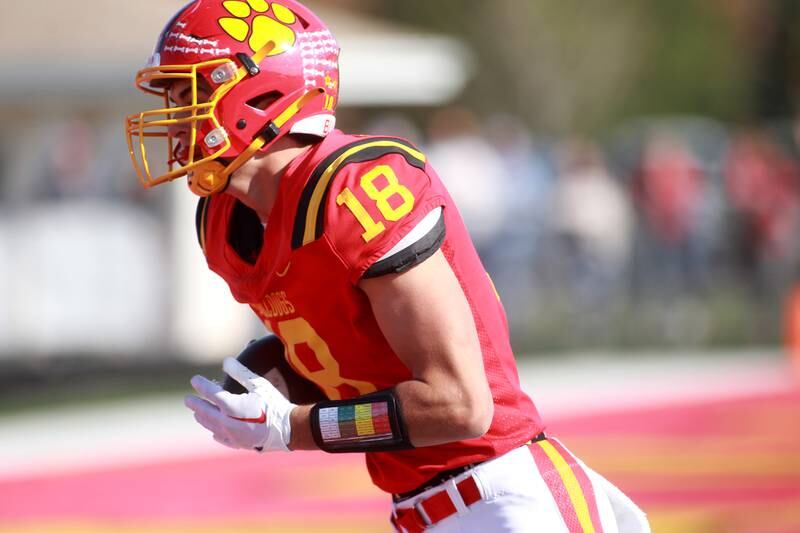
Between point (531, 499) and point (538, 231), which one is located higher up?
point (531, 499)

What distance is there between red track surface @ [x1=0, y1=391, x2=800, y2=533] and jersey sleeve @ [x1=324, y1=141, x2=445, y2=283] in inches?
148

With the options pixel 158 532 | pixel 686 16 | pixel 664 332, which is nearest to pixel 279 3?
pixel 158 532

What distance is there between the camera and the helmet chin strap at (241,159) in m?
3.26

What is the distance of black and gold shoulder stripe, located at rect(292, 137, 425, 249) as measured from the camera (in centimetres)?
300

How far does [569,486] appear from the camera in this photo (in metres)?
3.18

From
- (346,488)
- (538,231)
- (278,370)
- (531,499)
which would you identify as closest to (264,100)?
(278,370)

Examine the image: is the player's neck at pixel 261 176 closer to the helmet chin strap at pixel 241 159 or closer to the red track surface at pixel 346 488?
the helmet chin strap at pixel 241 159

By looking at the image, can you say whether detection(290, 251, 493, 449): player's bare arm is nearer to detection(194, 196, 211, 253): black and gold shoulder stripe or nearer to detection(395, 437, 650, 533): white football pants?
detection(395, 437, 650, 533): white football pants

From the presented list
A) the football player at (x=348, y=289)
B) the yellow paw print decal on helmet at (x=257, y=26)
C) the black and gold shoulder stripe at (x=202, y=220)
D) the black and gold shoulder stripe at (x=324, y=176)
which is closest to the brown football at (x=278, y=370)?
the football player at (x=348, y=289)

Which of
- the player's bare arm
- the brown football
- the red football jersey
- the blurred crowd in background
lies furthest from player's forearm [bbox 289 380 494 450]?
the blurred crowd in background

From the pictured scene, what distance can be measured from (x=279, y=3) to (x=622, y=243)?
1137 cm

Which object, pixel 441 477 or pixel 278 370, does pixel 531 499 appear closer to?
pixel 441 477

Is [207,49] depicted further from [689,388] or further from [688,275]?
[688,275]

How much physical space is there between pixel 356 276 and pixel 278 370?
62 cm
